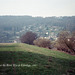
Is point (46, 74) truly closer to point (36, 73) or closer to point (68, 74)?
point (36, 73)

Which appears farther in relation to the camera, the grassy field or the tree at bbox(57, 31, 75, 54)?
the tree at bbox(57, 31, 75, 54)

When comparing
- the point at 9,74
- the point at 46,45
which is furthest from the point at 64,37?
the point at 9,74

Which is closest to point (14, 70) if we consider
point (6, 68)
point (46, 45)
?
point (6, 68)

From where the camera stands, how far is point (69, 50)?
49.5 metres

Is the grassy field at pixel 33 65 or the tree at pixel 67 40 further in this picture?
the tree at pixel 67 40

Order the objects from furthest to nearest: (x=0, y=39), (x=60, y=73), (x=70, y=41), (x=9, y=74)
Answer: (x=0, y=39) < (x=70, y=41) < (x=60, y=73) < (x=9, y=74)

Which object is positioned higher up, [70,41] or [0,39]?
[70,41]

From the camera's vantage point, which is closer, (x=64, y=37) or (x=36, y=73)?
(x=36, y=73)

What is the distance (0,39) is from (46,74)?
15455 centimetres

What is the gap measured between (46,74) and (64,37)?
34.5 m

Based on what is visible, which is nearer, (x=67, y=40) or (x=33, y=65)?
(x=33, y=65)

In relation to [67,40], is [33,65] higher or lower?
higher

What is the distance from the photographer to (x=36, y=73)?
521 inches

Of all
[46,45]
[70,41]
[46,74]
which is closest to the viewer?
[46,74]
